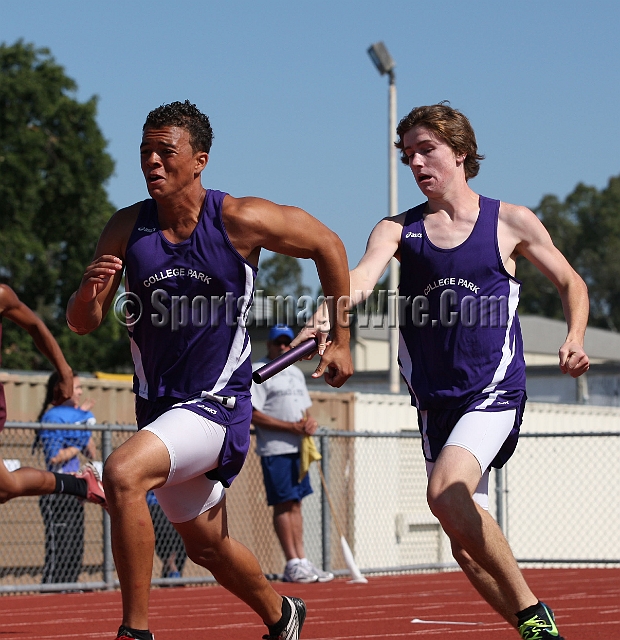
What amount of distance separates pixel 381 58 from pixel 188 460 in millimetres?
23591

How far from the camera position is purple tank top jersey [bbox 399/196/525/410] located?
5.25 m

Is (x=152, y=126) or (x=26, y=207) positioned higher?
(x=26, y=207)

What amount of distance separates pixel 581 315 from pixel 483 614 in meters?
3.35

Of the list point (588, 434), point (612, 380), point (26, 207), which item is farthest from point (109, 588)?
point (26, 207)

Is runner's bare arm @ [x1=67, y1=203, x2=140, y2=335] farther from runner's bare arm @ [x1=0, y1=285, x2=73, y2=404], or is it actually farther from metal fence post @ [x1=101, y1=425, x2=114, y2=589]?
metal fence post @ [x1=101, y1=425, x2=114, y2=589]

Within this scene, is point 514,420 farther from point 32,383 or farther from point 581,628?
point 32,383

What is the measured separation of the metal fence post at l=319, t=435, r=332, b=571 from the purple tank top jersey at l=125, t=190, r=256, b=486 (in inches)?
305

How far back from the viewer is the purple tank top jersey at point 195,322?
4988 mm

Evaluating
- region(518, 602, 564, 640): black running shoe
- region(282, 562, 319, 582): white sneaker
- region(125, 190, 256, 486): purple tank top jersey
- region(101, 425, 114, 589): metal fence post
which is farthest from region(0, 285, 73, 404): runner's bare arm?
region(282, 562, 319, 582): white sneaker

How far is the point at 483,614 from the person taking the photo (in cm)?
805

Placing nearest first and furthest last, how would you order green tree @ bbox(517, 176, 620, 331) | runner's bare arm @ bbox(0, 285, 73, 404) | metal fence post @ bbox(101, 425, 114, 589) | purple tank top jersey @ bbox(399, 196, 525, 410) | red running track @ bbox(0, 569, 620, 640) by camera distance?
purple tank top jersey @ bbox(399, 196, 525, 410) < red running track @ bbox(0, 569, 620, 640) < runner's bare arm @ bbox(0, 285, 73, 404) < metal fence post @ bbox(101, 425, 114, 589) < green tree @ bbox(517, 176, 620, 331)

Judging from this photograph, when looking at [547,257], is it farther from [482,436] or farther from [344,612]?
[344,612]

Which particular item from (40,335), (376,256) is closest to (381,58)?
(40,335)

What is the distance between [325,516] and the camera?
1298cm
